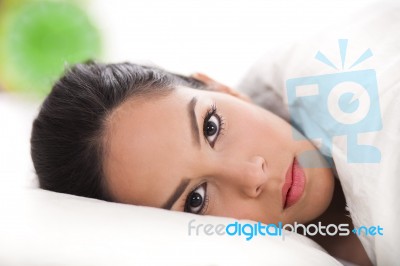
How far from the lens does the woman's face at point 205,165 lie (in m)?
0.65

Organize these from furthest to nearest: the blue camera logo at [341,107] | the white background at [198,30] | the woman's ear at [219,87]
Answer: the white background at [198,30] → the woman's ear at [219,87] → the blue camera logo at [341,107]

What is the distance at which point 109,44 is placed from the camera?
5.05 feet

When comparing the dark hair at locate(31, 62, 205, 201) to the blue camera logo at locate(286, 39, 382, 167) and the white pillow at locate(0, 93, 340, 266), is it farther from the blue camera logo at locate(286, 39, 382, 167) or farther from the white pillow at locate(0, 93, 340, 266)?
the blue camera logo at locate(286, 39, 382, 167)

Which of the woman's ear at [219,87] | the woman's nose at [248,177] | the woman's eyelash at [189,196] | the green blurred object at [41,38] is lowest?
the woman's eyelash at [189,196]

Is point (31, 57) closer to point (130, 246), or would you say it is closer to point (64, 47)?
point (64, 47)

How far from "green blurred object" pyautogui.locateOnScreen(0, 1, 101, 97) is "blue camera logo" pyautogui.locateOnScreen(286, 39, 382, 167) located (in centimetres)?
85

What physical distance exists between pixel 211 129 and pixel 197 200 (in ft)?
0.36

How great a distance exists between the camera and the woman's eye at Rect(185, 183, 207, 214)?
68 cm

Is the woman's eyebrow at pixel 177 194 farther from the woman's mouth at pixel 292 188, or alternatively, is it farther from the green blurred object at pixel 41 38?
the green blurred object at pixel 41 38

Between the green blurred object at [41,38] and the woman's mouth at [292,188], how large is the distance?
904 mm

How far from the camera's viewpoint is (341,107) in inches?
27.0

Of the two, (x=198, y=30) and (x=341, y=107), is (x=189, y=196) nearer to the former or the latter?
(x=341, y=107)

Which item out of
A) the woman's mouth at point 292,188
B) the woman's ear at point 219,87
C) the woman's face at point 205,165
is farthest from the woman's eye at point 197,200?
the woman's ear at point 219,87

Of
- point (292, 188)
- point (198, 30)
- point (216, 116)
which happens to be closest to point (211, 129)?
point (216, 116)
